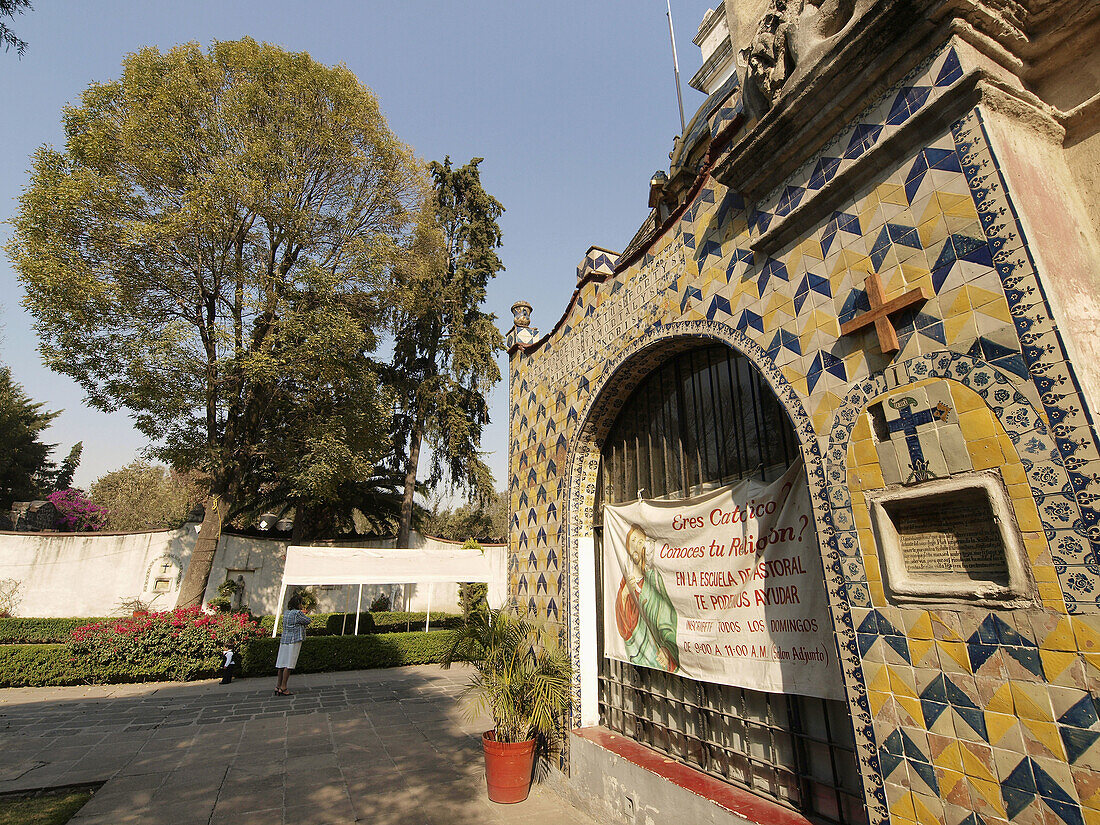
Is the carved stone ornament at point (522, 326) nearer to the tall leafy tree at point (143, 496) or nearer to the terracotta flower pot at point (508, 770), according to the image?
the terracotta flower pot at point (508, 770)

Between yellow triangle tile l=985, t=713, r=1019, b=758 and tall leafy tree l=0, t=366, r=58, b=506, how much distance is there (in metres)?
34.7

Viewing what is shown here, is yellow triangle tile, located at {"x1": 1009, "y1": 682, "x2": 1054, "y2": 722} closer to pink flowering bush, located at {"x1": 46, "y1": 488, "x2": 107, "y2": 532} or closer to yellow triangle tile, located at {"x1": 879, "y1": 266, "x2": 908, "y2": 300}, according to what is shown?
yellow triangle tile, located at {"x1": 879, "y1": 266, "x2": 908, "y2": 300}

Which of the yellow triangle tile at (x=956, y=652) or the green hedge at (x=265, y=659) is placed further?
the green hedge at (x=265, y=659)

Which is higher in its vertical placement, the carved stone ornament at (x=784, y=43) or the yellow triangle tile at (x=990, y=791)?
the carved stone ornament at (x=784, y=43)

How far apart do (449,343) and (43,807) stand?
578 inches

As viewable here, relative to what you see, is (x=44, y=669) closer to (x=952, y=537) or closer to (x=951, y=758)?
(x=951, y=758)

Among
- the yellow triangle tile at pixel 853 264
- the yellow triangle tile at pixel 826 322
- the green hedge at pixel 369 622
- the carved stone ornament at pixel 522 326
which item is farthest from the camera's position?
the green hedge at pixel 369 622

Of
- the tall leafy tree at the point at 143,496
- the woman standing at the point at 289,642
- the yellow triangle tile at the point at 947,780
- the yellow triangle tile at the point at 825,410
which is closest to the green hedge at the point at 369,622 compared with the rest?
the woman standing at the point at 289,642

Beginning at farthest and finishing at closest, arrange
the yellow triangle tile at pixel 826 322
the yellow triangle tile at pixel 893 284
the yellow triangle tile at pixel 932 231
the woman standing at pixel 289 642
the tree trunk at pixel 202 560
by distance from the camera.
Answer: the tree trunk at pixel 202 560 < the woman standing at pixel 289 642 < the yellow triangle tile at pixel 826 322 < the yellow triangle tile at pixel 893 284 < the yellow triangle tile at pixel 932 231

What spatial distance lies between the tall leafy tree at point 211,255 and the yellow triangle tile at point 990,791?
41.1 ft

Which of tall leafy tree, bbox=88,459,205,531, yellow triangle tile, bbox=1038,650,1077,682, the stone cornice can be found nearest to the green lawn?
yellow triangle tile, bbox=1038,650,1077,682

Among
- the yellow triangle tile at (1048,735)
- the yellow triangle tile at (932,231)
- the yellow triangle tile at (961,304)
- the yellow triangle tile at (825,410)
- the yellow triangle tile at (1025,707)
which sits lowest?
the yellow triangle tile at (1048,735)

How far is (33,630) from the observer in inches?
476

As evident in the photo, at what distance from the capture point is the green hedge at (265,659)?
9766mm
